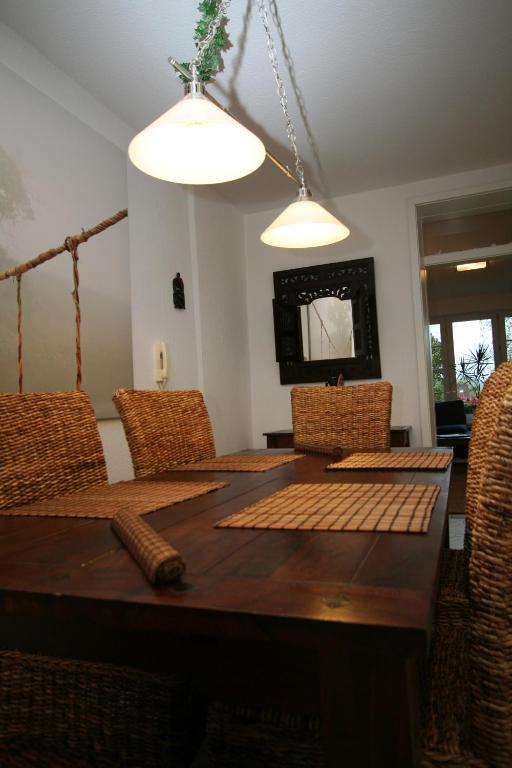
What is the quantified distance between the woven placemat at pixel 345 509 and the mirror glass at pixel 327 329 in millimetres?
2637

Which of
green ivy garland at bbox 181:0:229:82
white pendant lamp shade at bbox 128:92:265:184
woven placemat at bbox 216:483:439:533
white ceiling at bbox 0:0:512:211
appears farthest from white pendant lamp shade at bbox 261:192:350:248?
woven placemat at bbox 216:483:439:533

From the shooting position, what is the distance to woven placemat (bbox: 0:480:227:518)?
1.00 meters

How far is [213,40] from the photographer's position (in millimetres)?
2012

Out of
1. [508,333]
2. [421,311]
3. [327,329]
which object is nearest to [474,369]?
[508,333]

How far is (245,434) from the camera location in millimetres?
3857

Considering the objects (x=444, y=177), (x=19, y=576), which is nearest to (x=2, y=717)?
(x=19, y=576)

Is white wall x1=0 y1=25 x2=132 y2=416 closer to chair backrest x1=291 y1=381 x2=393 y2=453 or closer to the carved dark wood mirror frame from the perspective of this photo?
chair backrest x1=291 y1=381 x2=393 y2=453

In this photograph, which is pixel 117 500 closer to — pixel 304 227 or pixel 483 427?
pixel 483 427

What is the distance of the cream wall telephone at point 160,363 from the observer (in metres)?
2.73

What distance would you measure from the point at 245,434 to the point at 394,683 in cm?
340

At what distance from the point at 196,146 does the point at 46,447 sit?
914mm

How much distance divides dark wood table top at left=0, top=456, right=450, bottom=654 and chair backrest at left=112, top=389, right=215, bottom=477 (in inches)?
32.5

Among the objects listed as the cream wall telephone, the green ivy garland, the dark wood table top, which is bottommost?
the dark wood table top

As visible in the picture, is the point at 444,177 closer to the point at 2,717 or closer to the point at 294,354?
the point at 294,354
